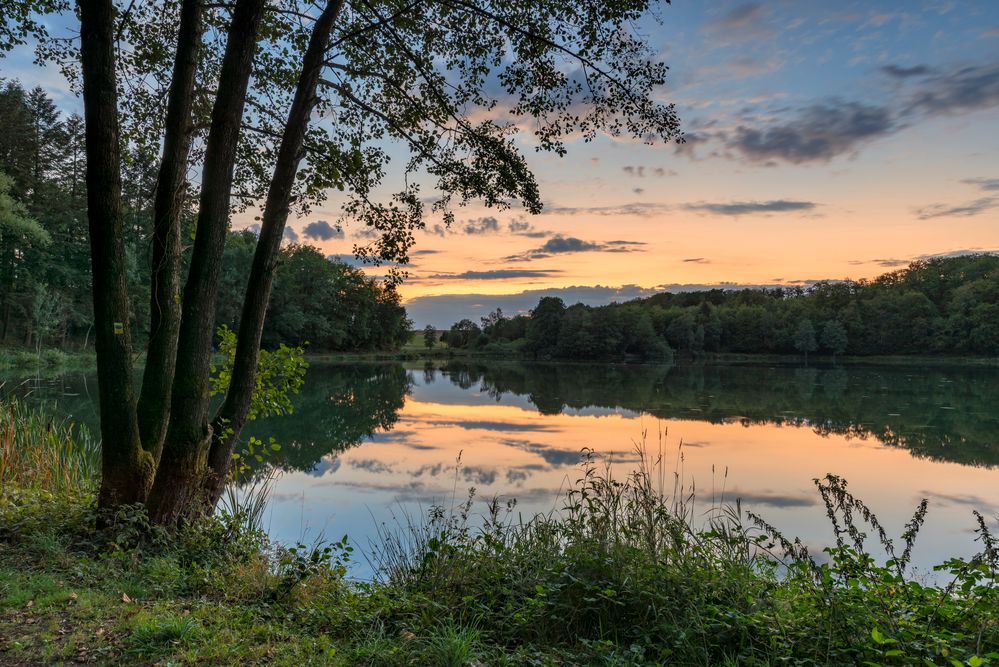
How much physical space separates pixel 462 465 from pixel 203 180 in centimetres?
812

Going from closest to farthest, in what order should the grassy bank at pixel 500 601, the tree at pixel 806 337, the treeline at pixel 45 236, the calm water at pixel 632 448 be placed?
the grassy bank at pixel 500 601 < the calm water at pixel 632 448 < the treeline at pixel 45 236 < the tree at pixel 806 337

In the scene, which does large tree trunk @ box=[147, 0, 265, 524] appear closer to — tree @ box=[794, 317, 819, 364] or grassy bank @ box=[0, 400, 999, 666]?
grassy bank @ box=[0, 400, 999, 666]

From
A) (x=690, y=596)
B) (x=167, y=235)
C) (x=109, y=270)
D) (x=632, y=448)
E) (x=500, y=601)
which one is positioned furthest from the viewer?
(x=632, y=448)

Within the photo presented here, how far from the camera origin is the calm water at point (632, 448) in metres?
8.75

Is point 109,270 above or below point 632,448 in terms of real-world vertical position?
above

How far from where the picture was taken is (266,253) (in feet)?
17.8

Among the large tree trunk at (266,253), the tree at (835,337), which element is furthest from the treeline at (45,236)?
the tree at (835,337)

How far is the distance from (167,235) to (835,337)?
73.0 m

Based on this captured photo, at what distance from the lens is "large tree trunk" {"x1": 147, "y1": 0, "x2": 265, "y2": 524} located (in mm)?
4770

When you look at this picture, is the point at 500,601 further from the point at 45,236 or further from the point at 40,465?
the point at 45,236

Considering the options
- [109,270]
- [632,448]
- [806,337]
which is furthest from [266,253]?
[806,337]

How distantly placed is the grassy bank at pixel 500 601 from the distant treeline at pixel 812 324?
61.3 metres

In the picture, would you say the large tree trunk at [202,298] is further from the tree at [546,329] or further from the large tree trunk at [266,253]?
the tree at [546,329]

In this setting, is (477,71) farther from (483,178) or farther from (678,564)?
(678,564)
